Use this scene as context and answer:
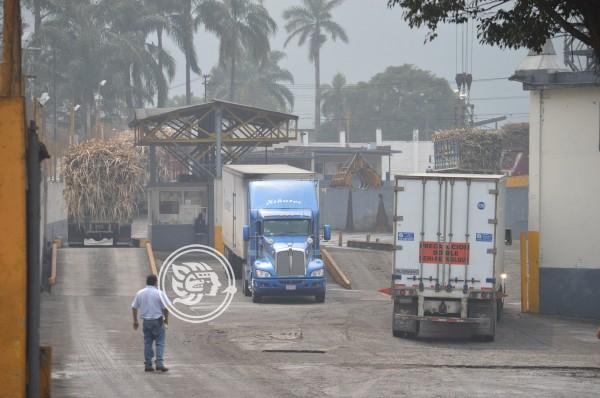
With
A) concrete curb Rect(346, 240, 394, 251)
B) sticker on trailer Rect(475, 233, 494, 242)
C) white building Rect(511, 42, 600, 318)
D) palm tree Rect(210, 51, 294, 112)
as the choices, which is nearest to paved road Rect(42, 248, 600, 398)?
white building Rect(511, 42, 600, 318)

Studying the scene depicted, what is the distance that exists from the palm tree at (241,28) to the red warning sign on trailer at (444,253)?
75374 millimetres

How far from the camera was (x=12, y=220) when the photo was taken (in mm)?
11734

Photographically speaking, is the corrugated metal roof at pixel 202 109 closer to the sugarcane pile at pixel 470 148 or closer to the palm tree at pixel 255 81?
the sugarcane pile at pixel 470 148

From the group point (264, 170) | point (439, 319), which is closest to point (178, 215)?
point (264, 170)

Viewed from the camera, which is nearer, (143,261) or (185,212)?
(143,261)

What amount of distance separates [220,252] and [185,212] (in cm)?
506

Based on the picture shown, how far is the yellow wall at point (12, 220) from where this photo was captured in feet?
38.3

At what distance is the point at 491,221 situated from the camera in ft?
82.0

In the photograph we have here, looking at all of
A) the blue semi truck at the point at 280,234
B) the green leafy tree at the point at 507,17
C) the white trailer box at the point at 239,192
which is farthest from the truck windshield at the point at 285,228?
the green leafy tree at the point at 507,17

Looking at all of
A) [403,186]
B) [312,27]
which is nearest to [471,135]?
[403,186]

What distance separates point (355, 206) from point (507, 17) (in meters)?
56.1

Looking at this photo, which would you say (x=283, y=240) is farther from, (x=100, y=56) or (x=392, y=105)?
(x=392, y=105)

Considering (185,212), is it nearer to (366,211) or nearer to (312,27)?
(366,211)

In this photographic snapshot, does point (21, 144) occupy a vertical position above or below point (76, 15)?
below
